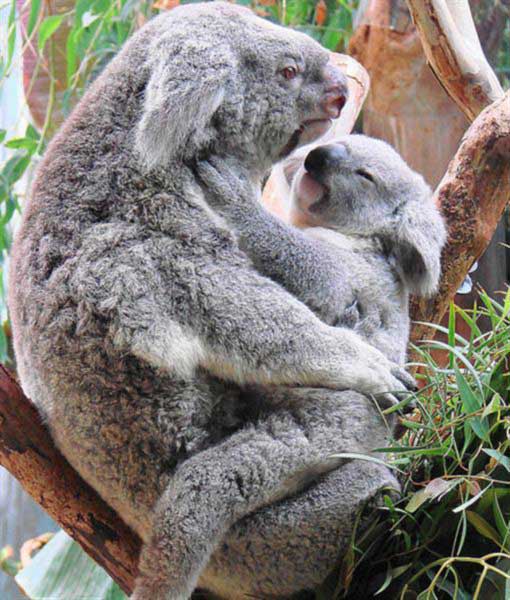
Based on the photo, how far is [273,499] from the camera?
1979mm

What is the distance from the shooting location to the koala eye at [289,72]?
7.41 ft

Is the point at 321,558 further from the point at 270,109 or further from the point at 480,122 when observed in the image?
the point at 480,122

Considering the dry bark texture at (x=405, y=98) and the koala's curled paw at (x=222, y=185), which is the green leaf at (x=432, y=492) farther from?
the dry bark texture at (x=405, y=98)

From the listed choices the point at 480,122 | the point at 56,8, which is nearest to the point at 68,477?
the point at 480,122

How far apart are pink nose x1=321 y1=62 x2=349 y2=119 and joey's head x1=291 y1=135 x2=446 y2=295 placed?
261 mm

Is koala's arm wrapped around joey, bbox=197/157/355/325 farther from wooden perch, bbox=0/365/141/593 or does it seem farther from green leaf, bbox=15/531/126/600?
green leaf, bbox=15/531/126/600

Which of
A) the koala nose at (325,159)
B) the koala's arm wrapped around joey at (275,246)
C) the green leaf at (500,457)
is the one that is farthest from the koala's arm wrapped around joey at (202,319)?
the koala nose at (325,159)

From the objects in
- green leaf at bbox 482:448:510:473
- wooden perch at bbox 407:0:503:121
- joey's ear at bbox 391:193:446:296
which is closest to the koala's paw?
green leaf at bbox 482:448:510:473

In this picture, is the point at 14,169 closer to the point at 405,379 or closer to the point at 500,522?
the point at 405,379

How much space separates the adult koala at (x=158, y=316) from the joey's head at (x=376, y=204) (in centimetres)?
45

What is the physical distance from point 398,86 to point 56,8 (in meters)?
2.79

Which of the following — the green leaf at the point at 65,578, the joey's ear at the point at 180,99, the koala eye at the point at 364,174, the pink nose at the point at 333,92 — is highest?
the joey's ear at the point at 180,99

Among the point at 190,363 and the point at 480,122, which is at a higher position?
the point at 190,363

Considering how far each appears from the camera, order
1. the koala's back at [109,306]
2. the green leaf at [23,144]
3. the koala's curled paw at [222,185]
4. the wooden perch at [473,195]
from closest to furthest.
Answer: the koala's back at [109,306]
the koala's curled paw at [222,185]
the wooden perch at [473,195]
the green leaf at [23,144]
